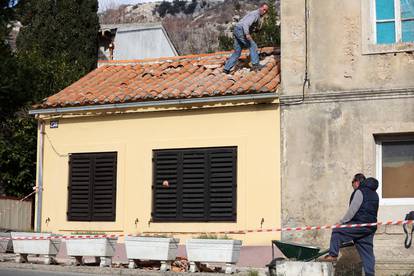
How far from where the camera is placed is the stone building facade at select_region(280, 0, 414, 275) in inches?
594

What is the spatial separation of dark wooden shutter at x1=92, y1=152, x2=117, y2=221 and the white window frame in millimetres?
5943

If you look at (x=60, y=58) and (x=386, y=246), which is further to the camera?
(x=60, y=58)

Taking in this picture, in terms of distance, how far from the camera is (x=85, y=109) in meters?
18.0

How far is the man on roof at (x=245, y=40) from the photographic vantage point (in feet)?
58.1

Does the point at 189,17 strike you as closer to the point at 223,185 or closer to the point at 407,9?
the point at 223,185

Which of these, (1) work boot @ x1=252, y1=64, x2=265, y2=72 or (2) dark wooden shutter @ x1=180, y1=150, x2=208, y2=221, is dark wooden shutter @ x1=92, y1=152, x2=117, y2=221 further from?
(1) work boot @ x1=252, y1=64, x2=265, y2=72

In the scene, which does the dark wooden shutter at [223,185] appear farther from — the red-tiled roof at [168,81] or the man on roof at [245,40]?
the man on roof at [245,40]

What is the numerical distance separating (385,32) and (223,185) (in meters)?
4.41

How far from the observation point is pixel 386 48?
15266 mm

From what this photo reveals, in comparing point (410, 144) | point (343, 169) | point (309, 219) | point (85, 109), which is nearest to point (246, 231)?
point (309, 219)

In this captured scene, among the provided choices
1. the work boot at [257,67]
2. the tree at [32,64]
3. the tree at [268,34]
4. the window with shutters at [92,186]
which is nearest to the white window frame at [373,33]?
the work boot at [257,67]

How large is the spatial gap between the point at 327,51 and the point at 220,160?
3092 millimetres

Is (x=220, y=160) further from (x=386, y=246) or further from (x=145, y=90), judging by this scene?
(x=386, y=246)

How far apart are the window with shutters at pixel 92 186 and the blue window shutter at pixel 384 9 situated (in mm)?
6324
